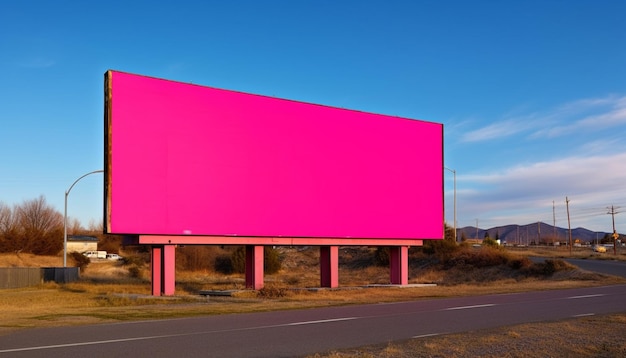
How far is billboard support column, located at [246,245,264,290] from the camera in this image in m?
33.1

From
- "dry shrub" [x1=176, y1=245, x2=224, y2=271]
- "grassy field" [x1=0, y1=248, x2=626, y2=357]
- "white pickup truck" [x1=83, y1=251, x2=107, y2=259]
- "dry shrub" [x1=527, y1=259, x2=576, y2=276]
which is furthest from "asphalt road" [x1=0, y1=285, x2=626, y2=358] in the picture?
"white pickup truck" [x1=83, y1=251, x2=107, y2=259]

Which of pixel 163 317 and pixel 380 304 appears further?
pixel 380 304

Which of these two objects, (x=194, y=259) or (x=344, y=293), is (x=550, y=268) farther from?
(x=194, y=259)

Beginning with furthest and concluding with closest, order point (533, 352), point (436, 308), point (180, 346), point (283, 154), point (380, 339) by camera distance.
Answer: point (283, 154), point (436, 308), point (380, 339), point (180, 346), point (533, 352)

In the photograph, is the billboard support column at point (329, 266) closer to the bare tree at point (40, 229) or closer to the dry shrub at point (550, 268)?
the dry shrub at point (550, 268)

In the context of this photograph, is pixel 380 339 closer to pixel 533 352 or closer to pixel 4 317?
pixel 533 352

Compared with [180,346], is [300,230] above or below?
above

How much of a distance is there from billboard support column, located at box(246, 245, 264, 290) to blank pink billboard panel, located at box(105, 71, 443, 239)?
1271 millimetres

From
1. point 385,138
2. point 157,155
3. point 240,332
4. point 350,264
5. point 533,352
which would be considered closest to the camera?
point 533,352

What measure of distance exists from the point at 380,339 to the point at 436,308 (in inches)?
336

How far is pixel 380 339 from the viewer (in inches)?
551

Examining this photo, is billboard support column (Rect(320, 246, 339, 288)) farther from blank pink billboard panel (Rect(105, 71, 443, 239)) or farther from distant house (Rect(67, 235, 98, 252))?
distant house (Rect(67, 235, 98, 252))

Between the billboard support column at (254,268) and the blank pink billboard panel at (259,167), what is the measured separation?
1271mm

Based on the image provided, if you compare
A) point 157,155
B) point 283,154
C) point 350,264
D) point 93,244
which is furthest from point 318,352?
point 93,244
